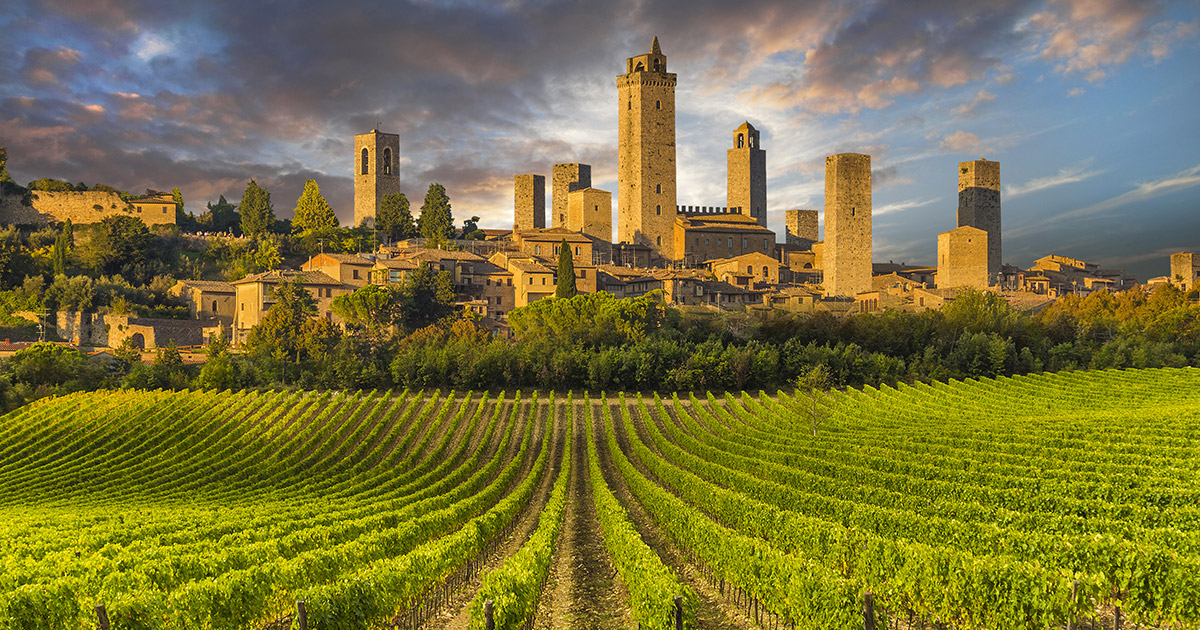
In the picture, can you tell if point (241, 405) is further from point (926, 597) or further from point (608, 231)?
point (608, 231)

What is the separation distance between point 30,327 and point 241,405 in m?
25.5

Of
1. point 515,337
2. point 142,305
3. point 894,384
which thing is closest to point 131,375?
point 142,305

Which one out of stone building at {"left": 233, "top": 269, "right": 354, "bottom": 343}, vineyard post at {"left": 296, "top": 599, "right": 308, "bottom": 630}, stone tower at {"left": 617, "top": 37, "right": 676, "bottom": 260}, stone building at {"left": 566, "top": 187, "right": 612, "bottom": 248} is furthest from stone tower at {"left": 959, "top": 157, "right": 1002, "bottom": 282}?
vineyard post at {"left": 296, "top": 599, "right": 308, "bottom": 630}

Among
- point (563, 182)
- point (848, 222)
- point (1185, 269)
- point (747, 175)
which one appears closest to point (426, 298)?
point (848, 222)

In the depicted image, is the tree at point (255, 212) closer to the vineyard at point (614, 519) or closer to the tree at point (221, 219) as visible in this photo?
the tree at point (221, 219)

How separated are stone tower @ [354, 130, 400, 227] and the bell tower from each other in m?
28.7

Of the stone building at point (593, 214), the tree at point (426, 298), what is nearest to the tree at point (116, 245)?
the tree at point (426, 298)

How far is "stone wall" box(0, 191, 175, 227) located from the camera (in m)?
77.1

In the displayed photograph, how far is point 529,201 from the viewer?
9319cm

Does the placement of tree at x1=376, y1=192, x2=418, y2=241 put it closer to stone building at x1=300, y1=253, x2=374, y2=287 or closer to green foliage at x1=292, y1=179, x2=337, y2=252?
green foliage at x1=292, y1=179, x2=337, y2=252

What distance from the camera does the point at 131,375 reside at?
44.2 m

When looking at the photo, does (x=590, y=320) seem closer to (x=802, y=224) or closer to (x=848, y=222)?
(x=848, y=222)

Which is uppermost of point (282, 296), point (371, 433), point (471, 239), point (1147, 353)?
point (471, 239)

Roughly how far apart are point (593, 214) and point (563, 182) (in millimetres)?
12088
